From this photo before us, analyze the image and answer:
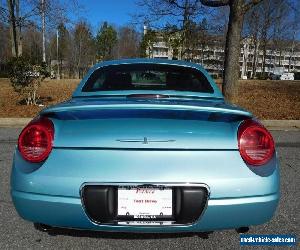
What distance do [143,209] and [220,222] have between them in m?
0.49

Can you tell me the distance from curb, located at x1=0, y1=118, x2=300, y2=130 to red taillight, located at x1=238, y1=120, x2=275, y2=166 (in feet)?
22.4

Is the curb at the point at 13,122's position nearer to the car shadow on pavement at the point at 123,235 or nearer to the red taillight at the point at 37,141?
the car shadow on pavement at the point at 123,235

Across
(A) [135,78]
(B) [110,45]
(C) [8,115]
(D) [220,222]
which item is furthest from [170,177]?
(B) [110,45]

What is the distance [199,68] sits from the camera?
4.00m

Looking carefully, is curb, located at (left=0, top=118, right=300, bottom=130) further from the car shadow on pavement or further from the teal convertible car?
the teal convertible car

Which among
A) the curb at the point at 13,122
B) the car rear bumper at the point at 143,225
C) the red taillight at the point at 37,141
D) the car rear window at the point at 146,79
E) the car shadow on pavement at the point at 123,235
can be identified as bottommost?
the curb at the point at 13,122

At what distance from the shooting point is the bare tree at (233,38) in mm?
10430

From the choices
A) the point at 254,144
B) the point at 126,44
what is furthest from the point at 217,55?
the point at 254,144

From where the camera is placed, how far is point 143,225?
2314 mm

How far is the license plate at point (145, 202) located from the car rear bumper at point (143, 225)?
0.07 m

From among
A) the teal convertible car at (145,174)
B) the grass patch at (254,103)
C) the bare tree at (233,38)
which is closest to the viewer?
the teal convertible car at (145,174)

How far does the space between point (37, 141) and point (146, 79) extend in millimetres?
1946

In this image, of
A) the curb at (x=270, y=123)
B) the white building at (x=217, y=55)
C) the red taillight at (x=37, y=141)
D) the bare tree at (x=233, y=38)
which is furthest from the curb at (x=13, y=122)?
the white building at (x=217, y=55)

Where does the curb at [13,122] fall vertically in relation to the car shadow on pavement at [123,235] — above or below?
below
